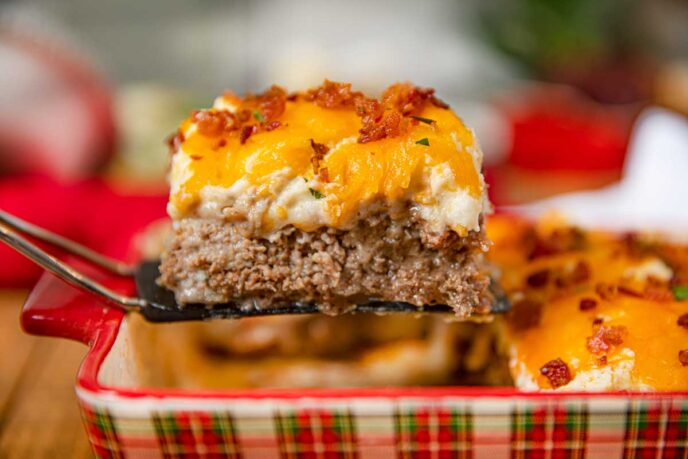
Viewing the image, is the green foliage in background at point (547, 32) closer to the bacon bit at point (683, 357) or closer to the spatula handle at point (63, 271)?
the bacon bit at point (683, 357)

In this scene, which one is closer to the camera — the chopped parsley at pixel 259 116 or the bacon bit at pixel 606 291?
the chopped parsley at pixel 259 116

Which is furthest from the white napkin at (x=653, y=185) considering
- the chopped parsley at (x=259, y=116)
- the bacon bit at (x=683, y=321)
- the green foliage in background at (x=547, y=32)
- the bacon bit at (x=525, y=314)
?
the green foliage in background at (x=547, y=32)

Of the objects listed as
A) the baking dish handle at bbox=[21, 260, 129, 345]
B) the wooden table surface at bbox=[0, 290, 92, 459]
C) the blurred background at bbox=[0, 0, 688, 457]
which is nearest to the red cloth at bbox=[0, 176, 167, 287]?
the blurred background at bbox=[0, 0, 688, 457]

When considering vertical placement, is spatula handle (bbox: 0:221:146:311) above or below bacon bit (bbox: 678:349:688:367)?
above

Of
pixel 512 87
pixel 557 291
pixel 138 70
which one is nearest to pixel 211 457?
pixel 557 291

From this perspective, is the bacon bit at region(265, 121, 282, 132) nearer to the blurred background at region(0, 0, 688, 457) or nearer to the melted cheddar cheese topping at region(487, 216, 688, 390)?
the melted cheddar cheese topping at region(487, 216, 688, 390)

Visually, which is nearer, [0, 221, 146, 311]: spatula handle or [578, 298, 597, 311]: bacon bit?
[0, 221, 146, 311]: spatula handle

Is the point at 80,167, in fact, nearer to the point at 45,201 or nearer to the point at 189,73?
the point at 45,201

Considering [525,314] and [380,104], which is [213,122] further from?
[525,314]
